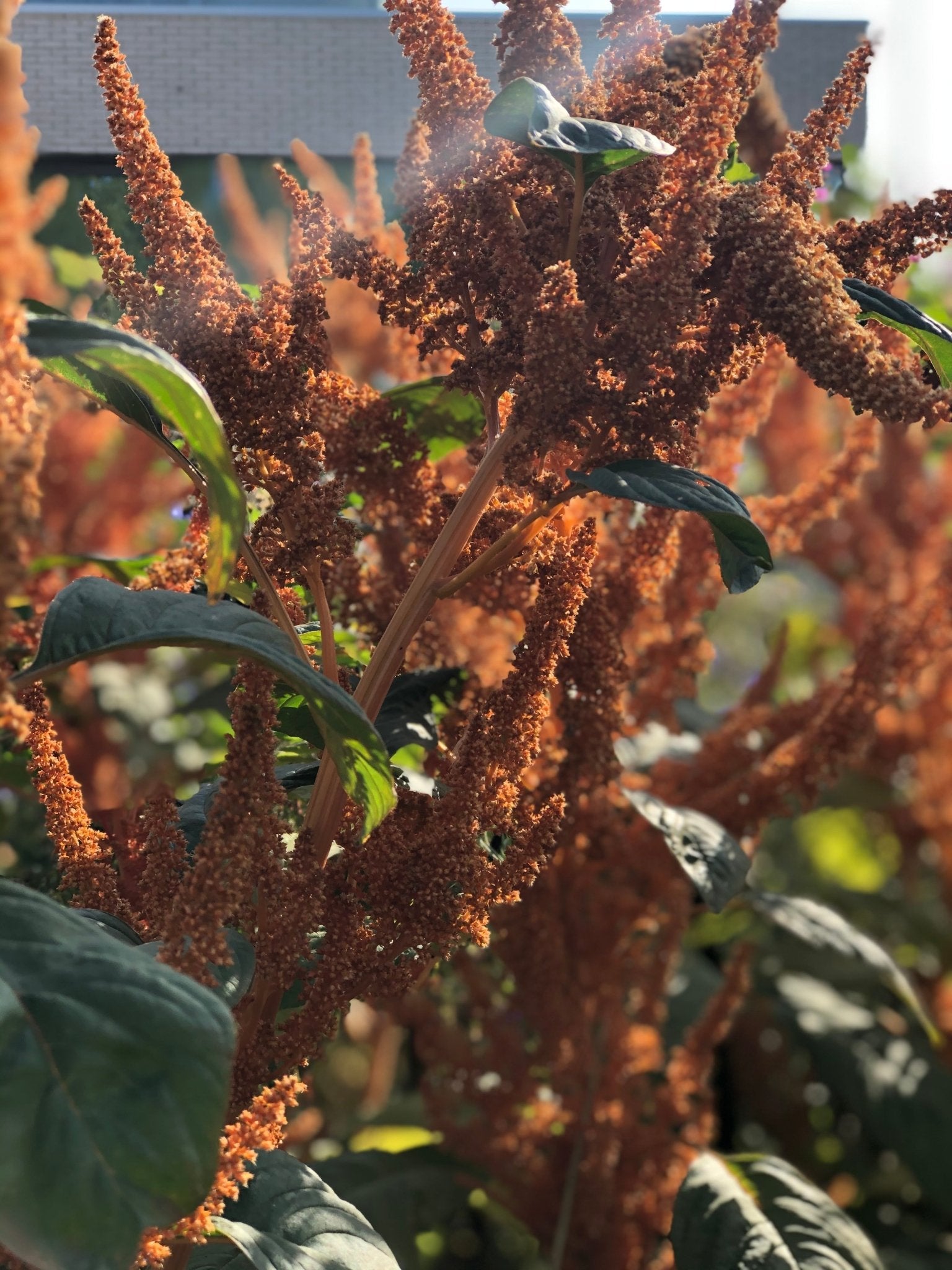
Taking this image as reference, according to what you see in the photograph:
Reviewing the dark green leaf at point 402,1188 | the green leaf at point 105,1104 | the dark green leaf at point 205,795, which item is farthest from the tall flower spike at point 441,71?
the dark green leaf at point 402,1188

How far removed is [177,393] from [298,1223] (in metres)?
0.44

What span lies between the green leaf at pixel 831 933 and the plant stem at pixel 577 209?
827 millimetres

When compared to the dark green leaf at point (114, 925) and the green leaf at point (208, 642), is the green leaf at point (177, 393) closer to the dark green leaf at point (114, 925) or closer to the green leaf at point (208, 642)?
the green leaf at point (208, 642)

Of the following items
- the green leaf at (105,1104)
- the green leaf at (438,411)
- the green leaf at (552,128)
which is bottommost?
the green leaf at (105,1104)

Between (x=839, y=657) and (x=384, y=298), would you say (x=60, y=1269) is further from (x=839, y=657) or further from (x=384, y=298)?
(x=839, y=657)

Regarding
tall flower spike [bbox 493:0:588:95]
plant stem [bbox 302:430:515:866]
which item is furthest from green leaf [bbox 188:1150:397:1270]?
tall flower spike [bbox 493:0:588:95]

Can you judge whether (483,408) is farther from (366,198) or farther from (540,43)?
(366,198)

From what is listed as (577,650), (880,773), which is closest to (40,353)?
(577,650)

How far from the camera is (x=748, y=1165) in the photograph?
3.74 feet

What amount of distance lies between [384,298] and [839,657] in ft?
6.73

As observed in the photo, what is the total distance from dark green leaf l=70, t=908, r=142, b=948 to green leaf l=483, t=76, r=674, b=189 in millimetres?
430

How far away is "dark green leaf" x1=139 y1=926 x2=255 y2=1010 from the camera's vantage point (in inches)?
21.8

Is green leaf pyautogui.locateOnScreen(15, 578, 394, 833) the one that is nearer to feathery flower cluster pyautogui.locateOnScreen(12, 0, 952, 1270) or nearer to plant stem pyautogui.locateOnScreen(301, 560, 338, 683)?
feathery flower cluster pyautogui.locateOnScreen(12, 0, 952, 1270)

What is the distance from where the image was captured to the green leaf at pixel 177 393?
0.45 metres
